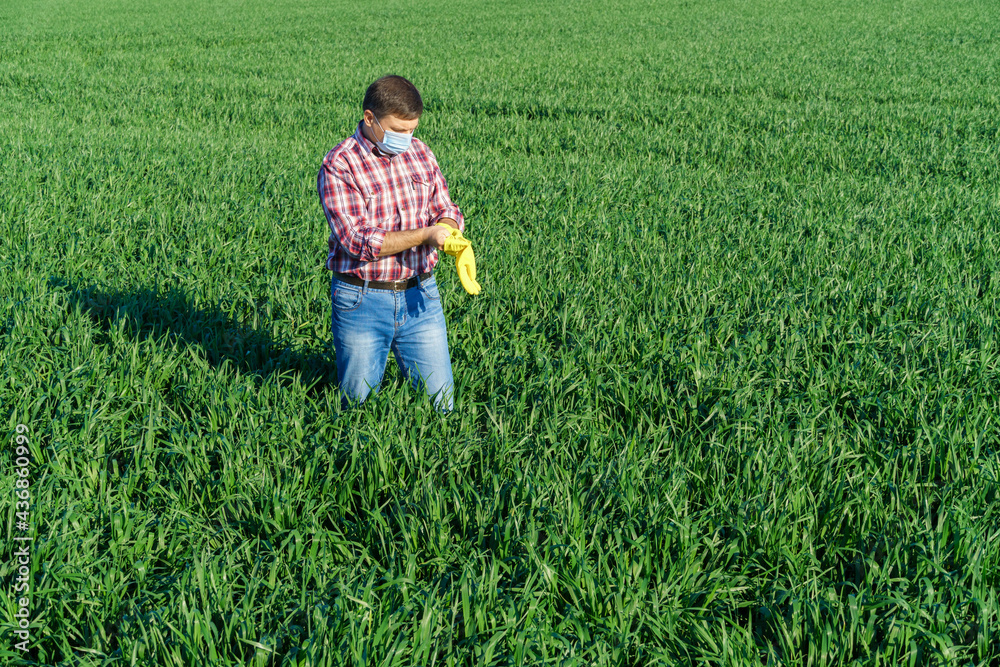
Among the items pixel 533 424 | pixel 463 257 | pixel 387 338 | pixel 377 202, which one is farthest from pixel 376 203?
pixel 533 424

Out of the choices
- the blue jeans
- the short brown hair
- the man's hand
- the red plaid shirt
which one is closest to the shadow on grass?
the blue jeans

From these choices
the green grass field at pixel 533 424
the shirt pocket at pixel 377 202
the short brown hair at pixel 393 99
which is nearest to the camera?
the green grass field at pixel 533 424

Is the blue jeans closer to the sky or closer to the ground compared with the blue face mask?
closer to the ground

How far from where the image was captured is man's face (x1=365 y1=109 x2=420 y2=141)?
8.47 feet

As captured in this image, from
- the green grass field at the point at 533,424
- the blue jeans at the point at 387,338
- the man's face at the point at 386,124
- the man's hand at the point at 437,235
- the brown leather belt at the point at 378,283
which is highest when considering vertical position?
the man's face at the point at 386,124

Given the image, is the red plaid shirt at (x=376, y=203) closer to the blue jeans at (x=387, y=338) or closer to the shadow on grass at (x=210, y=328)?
the blue jeans at (x=387, y=338)

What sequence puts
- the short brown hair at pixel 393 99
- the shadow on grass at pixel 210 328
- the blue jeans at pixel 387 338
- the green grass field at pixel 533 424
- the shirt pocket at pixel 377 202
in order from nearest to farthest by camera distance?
the green grass field at pixel 533 424
the short brown hair at pixel 393 99
the shirt pocket at pixel 377 202
the blue jeans at pixel 387 338
the shadow on grass at pixel 210 328

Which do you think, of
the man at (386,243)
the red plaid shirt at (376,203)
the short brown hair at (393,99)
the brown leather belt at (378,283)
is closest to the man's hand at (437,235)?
the man at (386,243)

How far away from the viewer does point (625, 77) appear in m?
13.7

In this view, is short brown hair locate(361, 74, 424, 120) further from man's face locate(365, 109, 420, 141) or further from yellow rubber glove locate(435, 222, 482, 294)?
yellow rubber glove locate(435, 222, 482, 294)

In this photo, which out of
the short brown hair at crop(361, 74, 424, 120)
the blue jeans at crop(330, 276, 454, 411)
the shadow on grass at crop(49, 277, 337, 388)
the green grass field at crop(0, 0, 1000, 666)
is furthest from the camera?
the shadow on grass at crop(49, 277, 337, 388)

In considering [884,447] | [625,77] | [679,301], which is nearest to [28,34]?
[625,77]

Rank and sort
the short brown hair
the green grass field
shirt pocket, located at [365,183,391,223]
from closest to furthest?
the green grass field < the short brown hair < shirt pocket, located at [365,183,391,223]

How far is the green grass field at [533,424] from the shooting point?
6.88 feet
